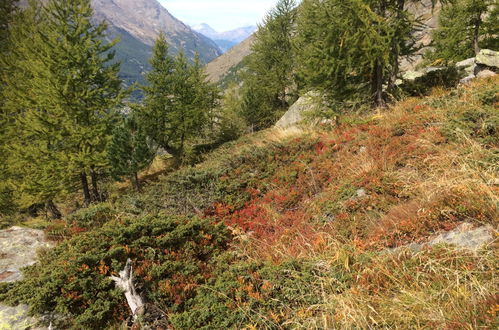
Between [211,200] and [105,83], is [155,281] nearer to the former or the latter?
[211,200]

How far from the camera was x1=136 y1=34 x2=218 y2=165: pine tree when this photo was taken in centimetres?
2186

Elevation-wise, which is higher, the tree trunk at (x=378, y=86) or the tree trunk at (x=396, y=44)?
the tree trunk at (x=396, y=44)

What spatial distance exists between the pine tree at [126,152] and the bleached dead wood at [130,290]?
37.2 feet

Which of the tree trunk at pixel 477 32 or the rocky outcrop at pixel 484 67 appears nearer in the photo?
the rocky outcrop at pixel 484 67

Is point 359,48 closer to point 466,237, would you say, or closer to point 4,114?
point 466,237

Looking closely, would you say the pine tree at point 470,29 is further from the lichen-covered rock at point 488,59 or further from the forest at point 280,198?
the forest at point 280,198

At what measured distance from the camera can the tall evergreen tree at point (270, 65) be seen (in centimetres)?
2661

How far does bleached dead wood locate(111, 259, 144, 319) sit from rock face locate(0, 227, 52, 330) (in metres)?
1.04

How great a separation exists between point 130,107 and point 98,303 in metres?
20.2

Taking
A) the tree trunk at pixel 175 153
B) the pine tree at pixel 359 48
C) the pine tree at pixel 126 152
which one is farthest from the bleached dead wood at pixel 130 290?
the tree trunk at pixel 175 153

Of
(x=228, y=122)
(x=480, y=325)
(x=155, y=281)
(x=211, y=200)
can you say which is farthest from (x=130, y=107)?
(x=480, y=325)

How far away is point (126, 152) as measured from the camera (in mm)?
14891

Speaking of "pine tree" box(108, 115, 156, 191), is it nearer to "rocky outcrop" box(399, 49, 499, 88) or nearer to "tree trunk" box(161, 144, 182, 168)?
"tree trunk" box(161, 144, 182, 168)

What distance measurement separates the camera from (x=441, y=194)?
13.9 feet
